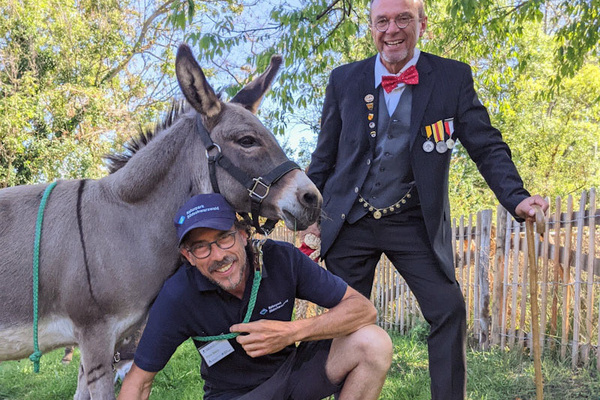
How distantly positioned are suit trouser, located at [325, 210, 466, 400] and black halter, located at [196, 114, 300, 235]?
0.65 m

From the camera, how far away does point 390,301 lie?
8.45 m

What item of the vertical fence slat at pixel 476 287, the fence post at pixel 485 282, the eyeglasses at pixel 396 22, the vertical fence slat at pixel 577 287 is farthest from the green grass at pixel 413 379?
the eyeglasses at pixel 396 22

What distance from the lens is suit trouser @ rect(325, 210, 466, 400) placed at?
2961 mm

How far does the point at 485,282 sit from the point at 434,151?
379 centimetres

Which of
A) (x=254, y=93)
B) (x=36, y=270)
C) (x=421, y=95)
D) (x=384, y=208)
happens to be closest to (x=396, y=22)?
(x=421, y=95)

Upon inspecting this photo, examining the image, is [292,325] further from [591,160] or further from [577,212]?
[591,160]

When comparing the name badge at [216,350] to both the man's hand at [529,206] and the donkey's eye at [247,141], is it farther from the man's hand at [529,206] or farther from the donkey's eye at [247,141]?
the man's hand at [529,206]

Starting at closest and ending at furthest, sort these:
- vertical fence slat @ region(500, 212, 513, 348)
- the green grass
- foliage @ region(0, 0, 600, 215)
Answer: the green grass, vertical fence slat @ region(500, 212, 513, 348), foliage @ region(0, 0, 600, 215)

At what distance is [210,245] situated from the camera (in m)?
2.52

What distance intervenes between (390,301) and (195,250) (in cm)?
640

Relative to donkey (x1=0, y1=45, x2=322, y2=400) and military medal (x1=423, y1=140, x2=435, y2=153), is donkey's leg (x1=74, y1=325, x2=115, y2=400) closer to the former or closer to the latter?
donkey (x1=0, y1=45, x2=322, y2=400)

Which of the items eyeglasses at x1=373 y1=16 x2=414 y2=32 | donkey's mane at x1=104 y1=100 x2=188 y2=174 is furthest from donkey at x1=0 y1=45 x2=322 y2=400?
eyeglasses at x1=373 y1=16 x2=414 y2=32

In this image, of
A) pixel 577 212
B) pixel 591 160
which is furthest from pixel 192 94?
pixel 591 160

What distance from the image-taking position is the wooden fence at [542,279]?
4.99 metres
